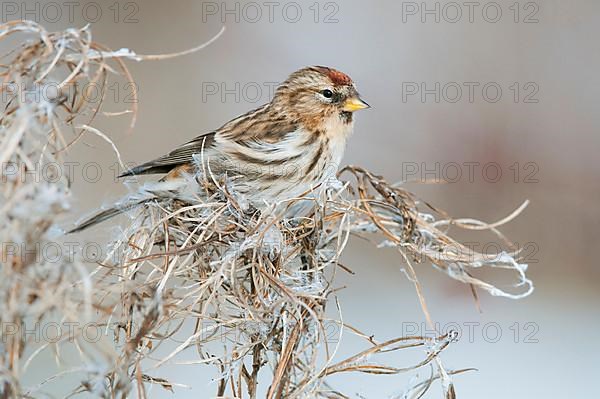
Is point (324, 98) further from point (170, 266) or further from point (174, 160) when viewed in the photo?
point (170, 266)

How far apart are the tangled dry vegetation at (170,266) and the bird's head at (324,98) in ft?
2.33

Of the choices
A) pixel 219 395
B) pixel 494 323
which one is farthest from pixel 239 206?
pixel 494 323

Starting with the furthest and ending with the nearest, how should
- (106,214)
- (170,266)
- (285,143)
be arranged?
(285,143)
(106,214)
(170,266)

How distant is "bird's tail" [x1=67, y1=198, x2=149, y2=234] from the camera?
183 centimetres

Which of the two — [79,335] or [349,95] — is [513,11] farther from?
[79,335]

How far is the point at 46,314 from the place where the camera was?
1.16m

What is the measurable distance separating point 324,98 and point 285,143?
24cm

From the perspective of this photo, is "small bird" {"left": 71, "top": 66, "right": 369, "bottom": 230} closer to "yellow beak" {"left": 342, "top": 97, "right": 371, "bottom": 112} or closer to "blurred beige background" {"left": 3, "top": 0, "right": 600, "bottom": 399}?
"yellow beak" {"left": 342, "top": 97, "right": 371, "bottom": 112}

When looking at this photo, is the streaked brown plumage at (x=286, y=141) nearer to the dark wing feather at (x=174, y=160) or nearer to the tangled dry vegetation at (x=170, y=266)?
the dark wing feather at (x=174, y=160)

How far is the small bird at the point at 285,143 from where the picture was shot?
2.51 metres

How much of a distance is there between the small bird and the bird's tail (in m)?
0.29

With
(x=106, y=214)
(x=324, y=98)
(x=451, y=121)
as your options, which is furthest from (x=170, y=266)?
(x=451, y=121)

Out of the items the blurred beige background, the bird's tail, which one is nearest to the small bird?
the bird's tail

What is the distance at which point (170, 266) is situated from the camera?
5.04ft
